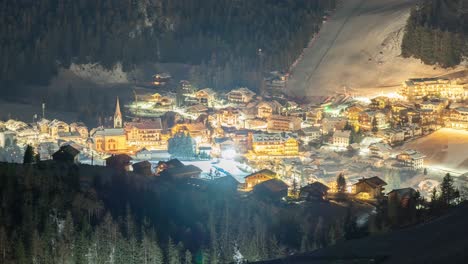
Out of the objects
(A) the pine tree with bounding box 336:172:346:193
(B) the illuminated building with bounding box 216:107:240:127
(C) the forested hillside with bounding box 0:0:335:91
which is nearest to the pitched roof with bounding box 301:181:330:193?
(A) the pine tree with bounding box 336:172:346:193

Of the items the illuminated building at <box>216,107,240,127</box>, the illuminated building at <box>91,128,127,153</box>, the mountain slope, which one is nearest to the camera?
the mountain slope

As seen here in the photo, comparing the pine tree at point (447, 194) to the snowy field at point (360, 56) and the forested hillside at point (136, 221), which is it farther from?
the snowy field at point (360, 56)

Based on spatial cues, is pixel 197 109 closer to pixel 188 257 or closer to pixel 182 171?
pixel 182 171

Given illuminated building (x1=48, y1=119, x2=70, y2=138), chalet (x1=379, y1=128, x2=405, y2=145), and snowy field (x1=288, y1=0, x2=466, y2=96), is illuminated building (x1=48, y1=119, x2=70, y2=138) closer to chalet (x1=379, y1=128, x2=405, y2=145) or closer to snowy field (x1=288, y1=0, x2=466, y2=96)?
snowy field (x1=288, y1=0, x2=466, y2=96)

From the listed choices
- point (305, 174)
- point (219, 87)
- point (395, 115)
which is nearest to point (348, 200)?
point (305, 174)

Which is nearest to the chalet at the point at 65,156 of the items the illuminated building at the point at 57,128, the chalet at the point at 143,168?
the chalet at the point at 143,168

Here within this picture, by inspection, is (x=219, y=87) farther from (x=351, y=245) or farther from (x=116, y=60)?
(x=351, y=245)

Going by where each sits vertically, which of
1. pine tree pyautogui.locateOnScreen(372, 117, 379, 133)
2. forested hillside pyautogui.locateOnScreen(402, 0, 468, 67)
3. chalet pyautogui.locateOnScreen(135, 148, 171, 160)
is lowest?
chalet pyautogui.locateOnScreen(135, 148, 171, 160)
